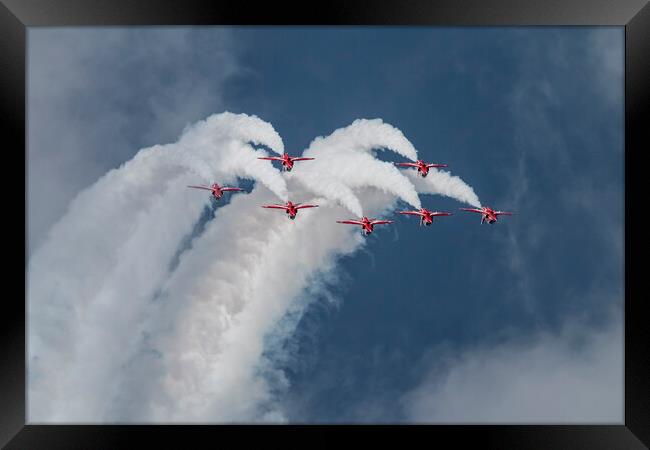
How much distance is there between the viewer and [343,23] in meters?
32.5

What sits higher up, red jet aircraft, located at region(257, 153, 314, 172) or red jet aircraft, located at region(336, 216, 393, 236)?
red jet aircraft, located at region(257, 153, 314, 172)

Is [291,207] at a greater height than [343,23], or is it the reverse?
[343,23]

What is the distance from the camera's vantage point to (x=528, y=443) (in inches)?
1312

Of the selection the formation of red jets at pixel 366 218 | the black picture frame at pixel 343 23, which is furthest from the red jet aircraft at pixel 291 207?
the black picture frame at pixel 343 23

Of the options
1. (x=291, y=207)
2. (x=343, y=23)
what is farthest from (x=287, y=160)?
(x=343, y=23)

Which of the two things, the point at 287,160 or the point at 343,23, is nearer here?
the point at 343,23

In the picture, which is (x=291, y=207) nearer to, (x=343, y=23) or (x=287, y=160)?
(x=287, y=160)

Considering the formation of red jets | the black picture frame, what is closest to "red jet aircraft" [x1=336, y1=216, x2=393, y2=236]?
the formation of red jets

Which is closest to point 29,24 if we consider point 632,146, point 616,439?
point 632,146

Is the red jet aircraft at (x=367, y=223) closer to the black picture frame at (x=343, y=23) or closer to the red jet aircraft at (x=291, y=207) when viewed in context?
the red jet aircraft at (x=291, y=207)

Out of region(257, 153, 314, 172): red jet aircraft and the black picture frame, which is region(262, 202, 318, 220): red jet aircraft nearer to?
region(257, 153, 314, 172): red jet aircraft

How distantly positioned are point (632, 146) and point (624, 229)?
443 cm

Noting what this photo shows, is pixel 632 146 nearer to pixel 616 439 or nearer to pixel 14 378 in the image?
pixel 616 439

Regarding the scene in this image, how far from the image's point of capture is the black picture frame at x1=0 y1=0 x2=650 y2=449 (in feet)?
104
